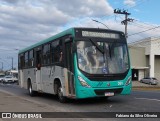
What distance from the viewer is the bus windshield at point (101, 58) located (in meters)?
14.3

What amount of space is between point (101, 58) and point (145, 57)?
60.0m

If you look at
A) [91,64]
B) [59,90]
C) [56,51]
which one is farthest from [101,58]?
[59,90]

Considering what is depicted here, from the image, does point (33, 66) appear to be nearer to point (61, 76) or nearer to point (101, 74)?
point (61, 76)

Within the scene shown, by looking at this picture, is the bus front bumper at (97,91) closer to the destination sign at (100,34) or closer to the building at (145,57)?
the destination sign at (100,34)

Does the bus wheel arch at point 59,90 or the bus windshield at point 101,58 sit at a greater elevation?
the bus windshield at point 101,58

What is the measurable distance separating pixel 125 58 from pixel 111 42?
92 cm

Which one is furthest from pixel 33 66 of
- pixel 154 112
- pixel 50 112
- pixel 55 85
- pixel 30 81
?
pixel 154 112

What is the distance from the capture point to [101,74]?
14305 millimetres

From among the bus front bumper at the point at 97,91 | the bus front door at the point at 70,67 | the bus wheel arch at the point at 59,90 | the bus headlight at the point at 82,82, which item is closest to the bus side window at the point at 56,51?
the bus front door at the point at 70,67

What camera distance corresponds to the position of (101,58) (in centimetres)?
1448

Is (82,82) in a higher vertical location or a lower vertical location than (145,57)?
lower

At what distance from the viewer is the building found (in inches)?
2776

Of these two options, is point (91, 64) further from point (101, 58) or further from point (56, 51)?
point (56, 51)

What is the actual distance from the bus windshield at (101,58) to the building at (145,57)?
55.4 metres
